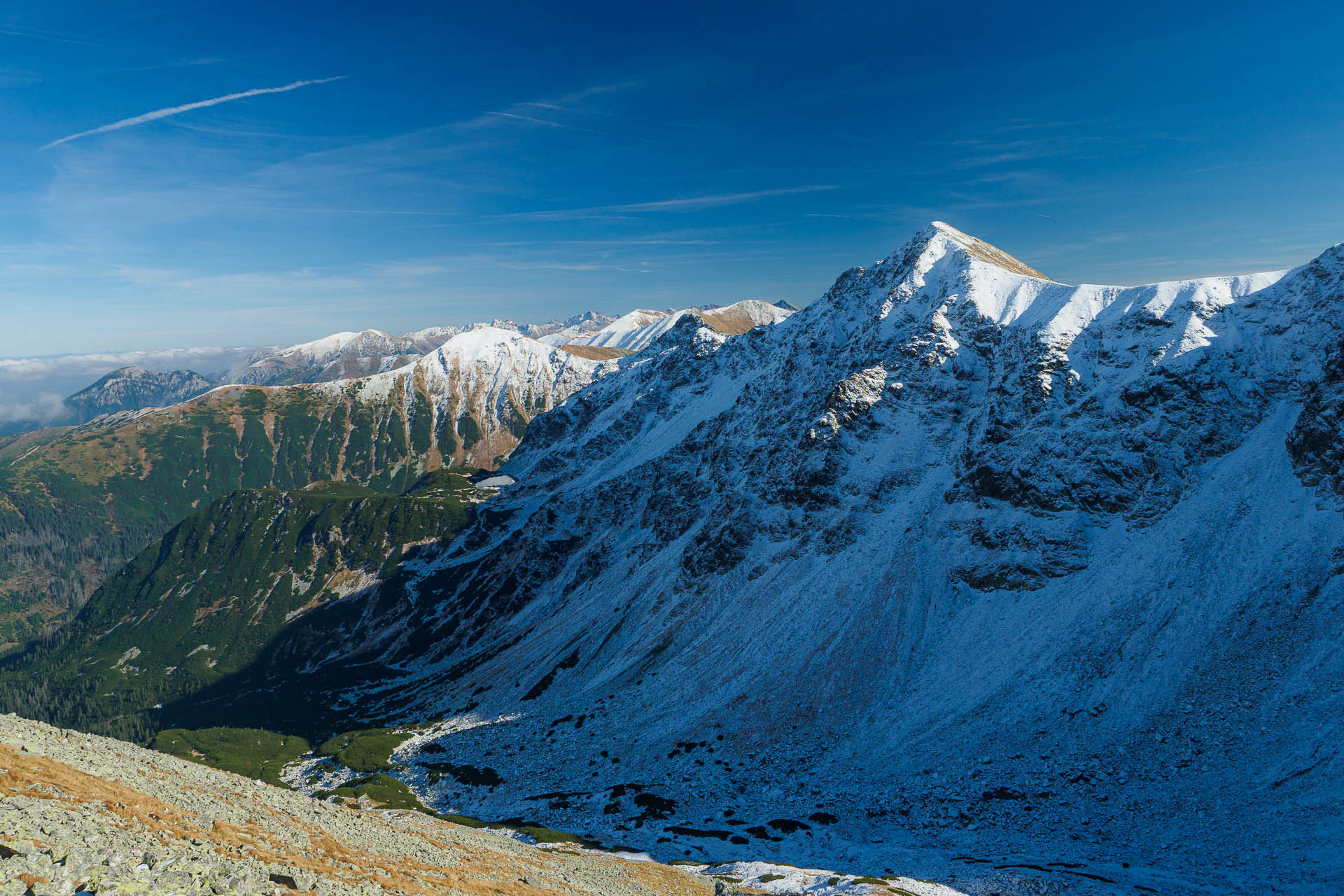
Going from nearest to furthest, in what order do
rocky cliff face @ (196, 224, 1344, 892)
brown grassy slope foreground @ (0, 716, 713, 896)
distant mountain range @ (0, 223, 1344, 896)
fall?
brown grassy slope foreground @ (0, 716, 713, 896)
distant mountain range @ (0, 223, 1344, 896)
rocky cliff face @ (196, 224, 1344, 892)

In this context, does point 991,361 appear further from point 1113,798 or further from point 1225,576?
point 1113,798

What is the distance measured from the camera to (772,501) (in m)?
199

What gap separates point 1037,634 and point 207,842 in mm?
134738

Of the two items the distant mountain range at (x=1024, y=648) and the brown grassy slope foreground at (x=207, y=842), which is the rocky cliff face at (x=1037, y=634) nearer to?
the distant mountain range at (x=1024, y=648)

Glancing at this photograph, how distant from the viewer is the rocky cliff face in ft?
286

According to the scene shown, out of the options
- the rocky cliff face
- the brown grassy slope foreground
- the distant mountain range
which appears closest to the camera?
the brown grassy slope foreground

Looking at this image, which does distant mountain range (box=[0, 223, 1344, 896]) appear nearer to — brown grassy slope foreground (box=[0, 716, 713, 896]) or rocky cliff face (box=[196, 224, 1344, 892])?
rocky cliff face (box=[196, 224, 1344, 892])

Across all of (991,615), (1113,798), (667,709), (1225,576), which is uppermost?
(1225,576)

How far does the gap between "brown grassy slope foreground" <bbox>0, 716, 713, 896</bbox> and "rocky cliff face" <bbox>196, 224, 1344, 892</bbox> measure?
43461 millimetres

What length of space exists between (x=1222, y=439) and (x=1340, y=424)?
844 inches

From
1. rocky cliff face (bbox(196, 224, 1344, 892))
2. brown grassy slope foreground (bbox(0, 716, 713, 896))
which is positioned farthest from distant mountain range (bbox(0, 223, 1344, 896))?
brown grassy slope foreground (bbox(0, 716, 713, 896))

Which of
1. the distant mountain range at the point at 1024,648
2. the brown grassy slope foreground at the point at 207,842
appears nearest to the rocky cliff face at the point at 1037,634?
the distant mountain range at the point at 1024,648

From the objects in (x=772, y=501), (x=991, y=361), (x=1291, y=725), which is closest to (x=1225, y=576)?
(x=1291, y=725)

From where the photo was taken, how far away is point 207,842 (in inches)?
1470
